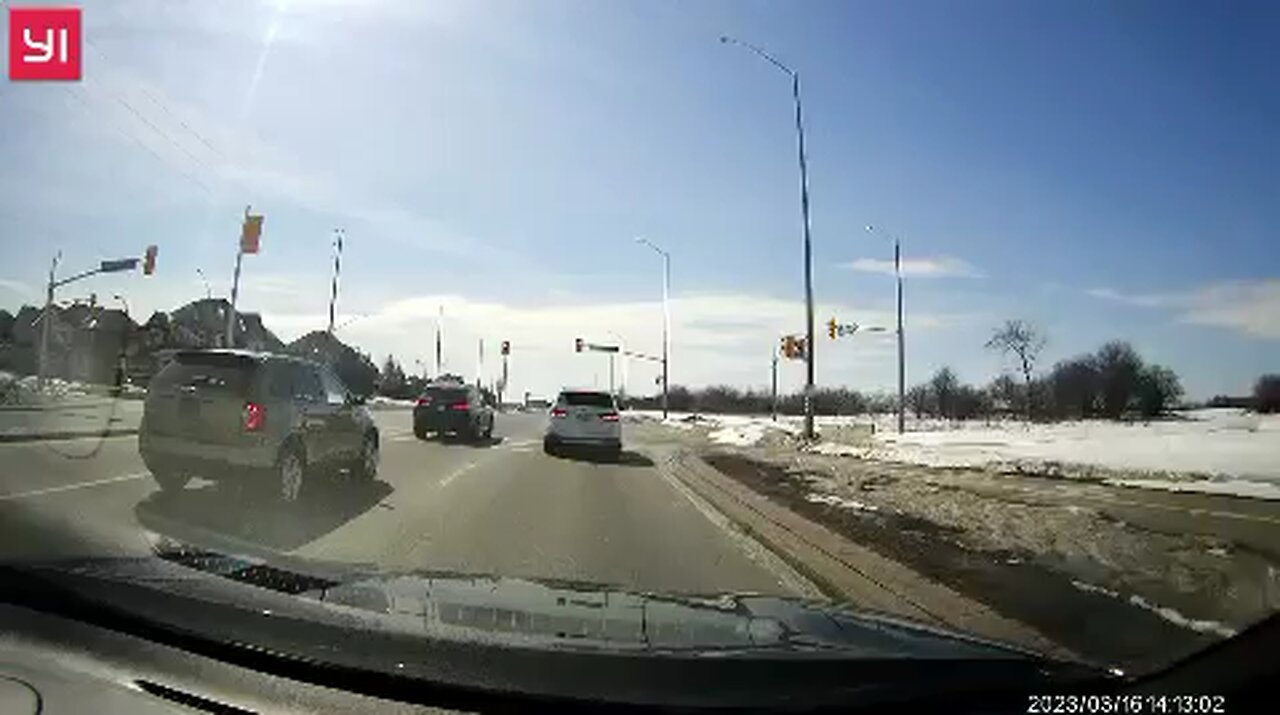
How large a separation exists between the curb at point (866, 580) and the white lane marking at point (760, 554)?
8 centimetres

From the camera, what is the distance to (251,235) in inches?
1228

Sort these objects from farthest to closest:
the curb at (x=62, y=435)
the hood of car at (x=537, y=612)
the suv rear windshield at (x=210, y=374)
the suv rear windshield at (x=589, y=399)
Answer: the suv rear windshield at (x=589, y=399), the curb at (x=62, y=435), the suv rear windshield at (x=210, y=374), the hood of car at (x=537, y=612)

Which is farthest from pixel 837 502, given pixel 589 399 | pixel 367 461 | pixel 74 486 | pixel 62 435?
pixel 62 435

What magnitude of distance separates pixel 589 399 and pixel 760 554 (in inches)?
672

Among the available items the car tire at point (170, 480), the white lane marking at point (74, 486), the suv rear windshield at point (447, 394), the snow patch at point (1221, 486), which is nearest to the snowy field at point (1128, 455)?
the snow patch at point (1221, 486)

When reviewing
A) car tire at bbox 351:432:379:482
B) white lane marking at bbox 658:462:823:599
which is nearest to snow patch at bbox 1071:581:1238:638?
white lane marking at bbox 658:462:823:599

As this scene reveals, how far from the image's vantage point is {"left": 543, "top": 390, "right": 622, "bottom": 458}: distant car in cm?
2638

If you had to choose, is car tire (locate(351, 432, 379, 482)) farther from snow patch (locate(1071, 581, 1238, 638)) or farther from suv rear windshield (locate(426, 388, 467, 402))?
suv rear windshield (locate(426, 388, 467, 402))

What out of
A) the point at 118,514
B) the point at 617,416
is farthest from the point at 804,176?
the point at 118,514

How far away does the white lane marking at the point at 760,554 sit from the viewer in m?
8.26

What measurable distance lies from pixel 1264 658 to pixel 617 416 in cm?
2443

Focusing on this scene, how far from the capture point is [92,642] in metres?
3.40

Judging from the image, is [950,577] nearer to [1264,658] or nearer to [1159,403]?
[1264,658]

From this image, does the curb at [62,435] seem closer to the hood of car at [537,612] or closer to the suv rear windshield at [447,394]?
the suv rear windshield at [447,394]
